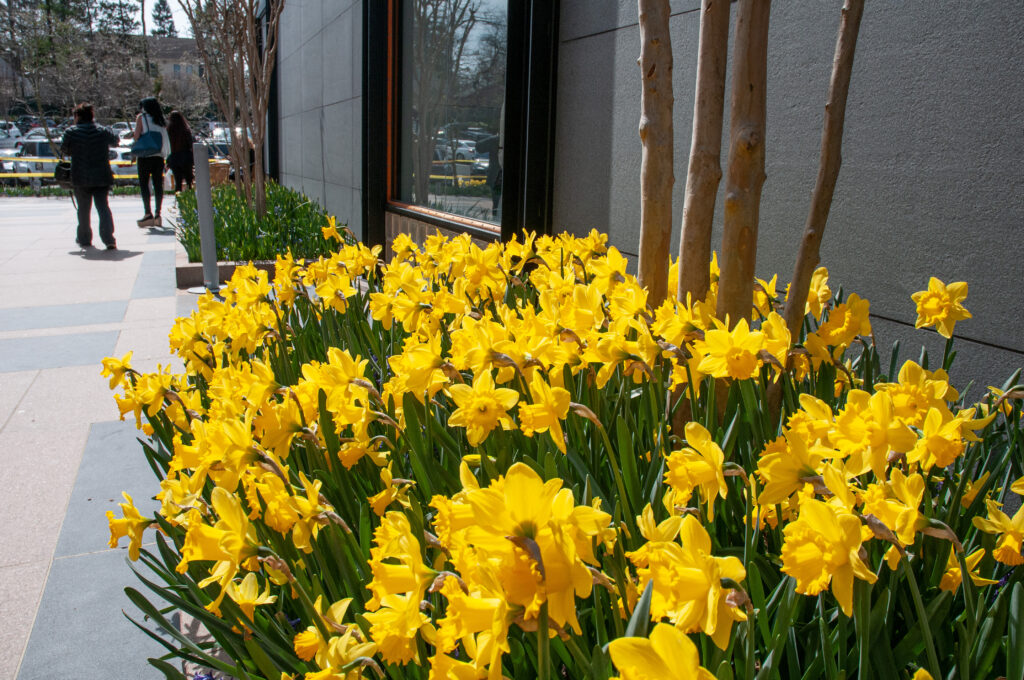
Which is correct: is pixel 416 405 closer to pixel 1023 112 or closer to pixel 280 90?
pixel 1023 112

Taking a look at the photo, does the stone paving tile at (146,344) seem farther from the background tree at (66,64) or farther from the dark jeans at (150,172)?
the background tree at (66,64)

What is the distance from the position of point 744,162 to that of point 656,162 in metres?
0.47

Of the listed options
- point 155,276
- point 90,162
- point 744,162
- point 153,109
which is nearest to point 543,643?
point 744,162

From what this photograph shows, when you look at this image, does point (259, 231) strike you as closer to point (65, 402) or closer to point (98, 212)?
point (98, 212)

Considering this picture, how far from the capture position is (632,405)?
193 centimetres

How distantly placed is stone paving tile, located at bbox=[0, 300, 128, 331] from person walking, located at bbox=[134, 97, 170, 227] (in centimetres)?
605

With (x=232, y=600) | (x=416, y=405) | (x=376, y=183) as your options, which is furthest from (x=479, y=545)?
(x=376, y=183)

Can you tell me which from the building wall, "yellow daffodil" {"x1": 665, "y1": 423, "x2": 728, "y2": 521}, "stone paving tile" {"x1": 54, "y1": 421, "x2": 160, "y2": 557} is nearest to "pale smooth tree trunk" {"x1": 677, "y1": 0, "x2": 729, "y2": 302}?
"yellow daffodil" {"x1": 665, "y1": 423, "x2": 728, "y2": 521}

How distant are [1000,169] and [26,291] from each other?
8.34 meters

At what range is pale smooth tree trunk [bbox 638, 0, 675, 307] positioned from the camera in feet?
7.65

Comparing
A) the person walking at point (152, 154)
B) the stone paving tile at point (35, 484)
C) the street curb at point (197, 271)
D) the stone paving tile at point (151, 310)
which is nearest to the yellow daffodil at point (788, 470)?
the stone paving tile at point (35, 484)

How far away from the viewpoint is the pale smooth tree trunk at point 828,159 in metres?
1.83

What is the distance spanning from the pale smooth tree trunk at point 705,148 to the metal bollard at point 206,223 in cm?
581

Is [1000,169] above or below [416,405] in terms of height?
above
